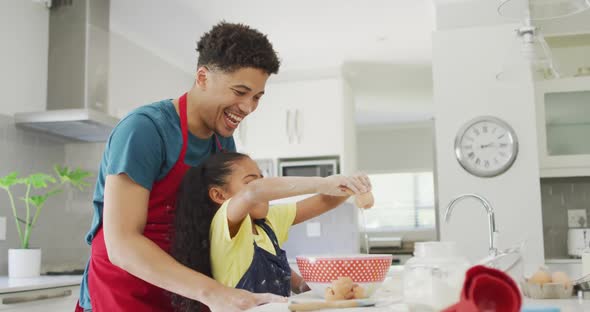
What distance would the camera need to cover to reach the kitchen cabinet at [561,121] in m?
3.74

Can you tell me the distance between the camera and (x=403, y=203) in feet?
25.8

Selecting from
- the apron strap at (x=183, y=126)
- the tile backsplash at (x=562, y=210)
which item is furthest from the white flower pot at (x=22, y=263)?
the tile backsplash at (x=562, y=210)

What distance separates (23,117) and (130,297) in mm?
2187

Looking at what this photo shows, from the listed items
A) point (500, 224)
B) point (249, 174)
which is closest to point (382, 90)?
point (500, 224)

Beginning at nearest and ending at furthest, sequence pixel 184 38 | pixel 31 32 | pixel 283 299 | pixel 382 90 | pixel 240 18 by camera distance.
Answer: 1. pixel 283 299
2. pixel 31 32
3. pixel 240 18
4. pixel 184 38
5. pixel 382 90

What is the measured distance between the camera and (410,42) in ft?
15.2

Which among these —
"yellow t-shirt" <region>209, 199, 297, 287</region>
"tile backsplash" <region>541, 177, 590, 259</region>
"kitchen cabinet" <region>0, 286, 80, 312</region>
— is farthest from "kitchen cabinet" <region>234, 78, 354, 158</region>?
"yellow t-shirt" <region>209, 199, 297, 287</region>

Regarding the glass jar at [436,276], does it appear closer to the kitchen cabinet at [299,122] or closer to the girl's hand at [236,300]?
the girl's hand at [236,300]

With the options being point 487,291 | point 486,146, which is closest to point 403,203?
point 486,146

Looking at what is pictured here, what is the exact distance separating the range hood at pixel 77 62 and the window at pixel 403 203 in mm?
4771

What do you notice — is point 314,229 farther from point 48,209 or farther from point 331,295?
point 331,295

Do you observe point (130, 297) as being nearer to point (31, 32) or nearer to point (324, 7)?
point (31, 32)

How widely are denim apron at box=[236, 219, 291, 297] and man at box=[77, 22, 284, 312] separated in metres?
0.12

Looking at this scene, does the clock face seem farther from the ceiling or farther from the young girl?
the young girl
